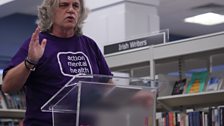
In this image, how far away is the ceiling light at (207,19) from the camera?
8547 millimetres

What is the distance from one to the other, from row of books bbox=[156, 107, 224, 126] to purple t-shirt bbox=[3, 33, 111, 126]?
2223 mm

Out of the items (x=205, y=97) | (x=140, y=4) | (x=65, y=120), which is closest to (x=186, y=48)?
(x=205, y=97)

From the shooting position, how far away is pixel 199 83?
4.09 m

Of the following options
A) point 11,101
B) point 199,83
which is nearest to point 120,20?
point 11,101

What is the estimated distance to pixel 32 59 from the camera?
1.62 meters

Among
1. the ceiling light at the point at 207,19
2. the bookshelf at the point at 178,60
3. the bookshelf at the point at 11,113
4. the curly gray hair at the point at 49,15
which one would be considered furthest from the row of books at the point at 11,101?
the ceiling light at the point at 207,19

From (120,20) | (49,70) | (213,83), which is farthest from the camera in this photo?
(120,20)

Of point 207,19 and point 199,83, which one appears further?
point 207,19

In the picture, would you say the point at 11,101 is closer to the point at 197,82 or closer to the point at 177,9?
the point at 197,82

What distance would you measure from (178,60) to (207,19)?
460 cm

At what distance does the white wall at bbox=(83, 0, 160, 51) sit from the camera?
554 cm

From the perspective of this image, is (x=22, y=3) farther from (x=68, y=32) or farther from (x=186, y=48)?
(x=68, y=32)

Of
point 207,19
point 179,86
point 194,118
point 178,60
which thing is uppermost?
point 207,19

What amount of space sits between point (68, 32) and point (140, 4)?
398cm
